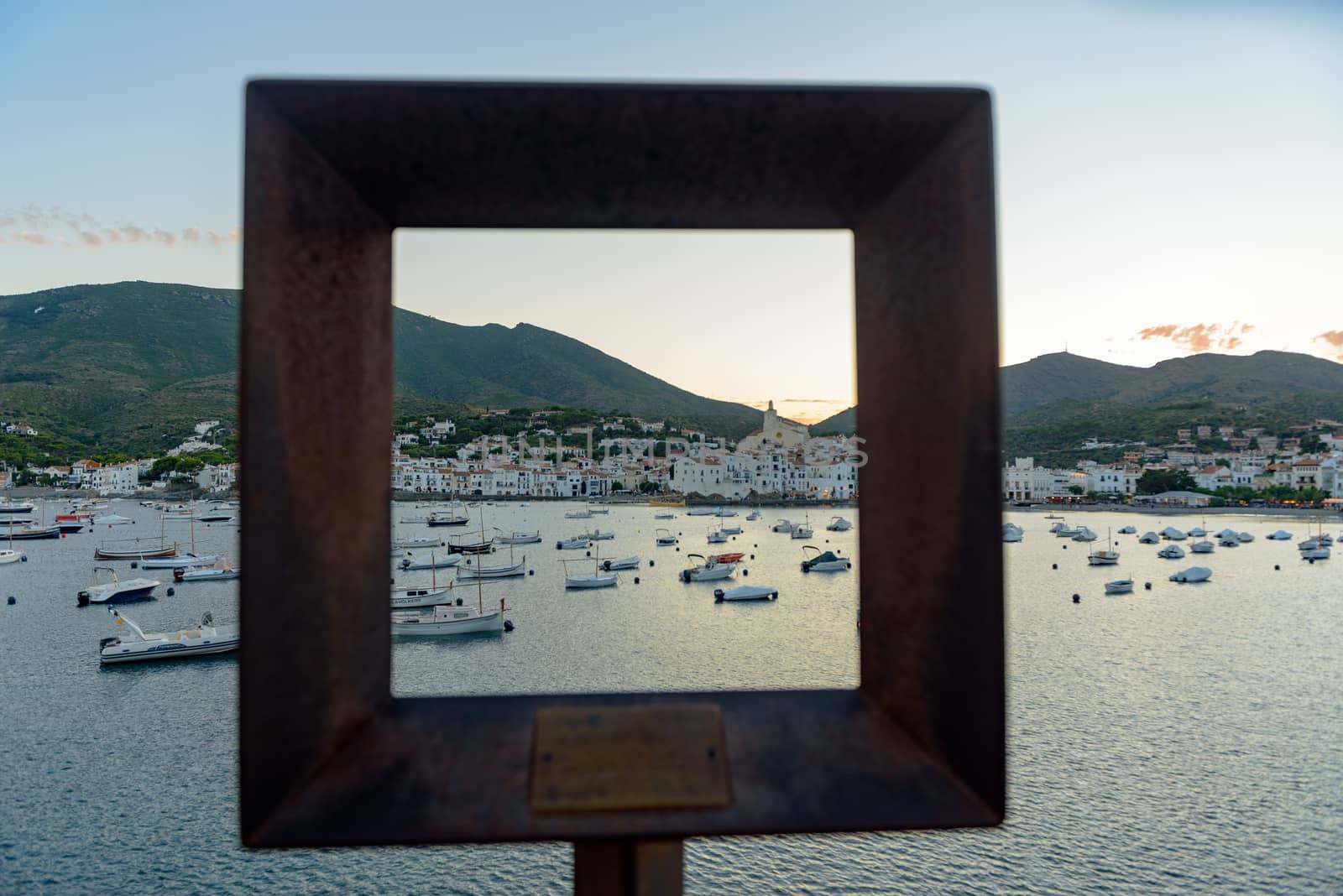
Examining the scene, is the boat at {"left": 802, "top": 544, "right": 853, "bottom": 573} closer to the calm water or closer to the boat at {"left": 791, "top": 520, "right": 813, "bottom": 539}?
the calm water

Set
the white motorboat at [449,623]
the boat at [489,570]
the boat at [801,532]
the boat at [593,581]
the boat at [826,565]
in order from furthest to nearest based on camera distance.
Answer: the boat at [801,532], the boat at [826,565], the boat at [489,570], the boat at [593,581], the white motorboat at [449,623]

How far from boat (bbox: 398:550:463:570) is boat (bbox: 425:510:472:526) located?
14.9m

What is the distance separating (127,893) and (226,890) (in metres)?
1.37

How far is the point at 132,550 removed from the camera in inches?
1711

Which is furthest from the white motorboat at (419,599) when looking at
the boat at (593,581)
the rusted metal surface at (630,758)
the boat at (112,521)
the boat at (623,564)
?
the boat at (112,521)

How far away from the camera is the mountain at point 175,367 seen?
88188 mm

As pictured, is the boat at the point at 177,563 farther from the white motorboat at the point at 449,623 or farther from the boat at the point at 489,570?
the white motorboat at the point at 449,623

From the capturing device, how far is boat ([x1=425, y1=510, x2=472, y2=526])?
60.6 meters

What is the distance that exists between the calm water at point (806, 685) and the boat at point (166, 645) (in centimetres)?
47

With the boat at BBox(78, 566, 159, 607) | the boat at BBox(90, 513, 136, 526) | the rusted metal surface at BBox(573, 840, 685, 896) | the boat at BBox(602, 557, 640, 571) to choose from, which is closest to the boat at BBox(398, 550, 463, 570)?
the boat at BBox(602, 557, 640, 571)

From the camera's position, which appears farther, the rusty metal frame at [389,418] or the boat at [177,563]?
the boat at [177,563]

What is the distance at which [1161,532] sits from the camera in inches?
1976

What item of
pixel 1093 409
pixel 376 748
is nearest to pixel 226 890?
pixel 376 748

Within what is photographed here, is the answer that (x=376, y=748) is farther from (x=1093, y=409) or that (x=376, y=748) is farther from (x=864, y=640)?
(x=1093, y=409)
